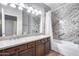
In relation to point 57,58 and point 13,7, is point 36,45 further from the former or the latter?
point 13,7

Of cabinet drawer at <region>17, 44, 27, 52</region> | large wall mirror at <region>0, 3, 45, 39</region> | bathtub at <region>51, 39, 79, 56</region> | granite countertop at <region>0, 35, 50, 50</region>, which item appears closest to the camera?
granite countertop at <region>0, 35, 50, 50</region>

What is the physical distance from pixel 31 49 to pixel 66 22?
928mm

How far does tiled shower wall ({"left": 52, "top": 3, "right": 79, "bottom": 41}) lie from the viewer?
6.11 feet

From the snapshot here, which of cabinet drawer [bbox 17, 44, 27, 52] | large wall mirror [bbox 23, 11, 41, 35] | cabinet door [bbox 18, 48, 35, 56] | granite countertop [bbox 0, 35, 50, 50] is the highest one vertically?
large wall mirror [bbox 23, 11, 41, 35]

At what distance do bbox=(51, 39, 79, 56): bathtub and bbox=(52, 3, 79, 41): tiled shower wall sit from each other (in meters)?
0.10

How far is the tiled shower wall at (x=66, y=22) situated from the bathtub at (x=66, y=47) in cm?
10

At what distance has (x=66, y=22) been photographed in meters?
A: 1.93

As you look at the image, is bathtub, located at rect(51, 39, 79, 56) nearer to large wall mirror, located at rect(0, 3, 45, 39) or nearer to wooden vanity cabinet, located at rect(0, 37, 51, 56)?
wooden vanity cabinet, located at rect(0, 37, 51, 56)

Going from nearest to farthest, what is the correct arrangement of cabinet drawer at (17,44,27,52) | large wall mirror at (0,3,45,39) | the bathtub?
cabinet drawer at (17,44,27,52)
large wall mirror at (0,3,45,39)
the bathtub

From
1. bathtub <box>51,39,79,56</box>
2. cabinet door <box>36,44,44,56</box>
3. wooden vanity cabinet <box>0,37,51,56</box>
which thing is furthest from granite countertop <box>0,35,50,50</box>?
bathtub <box>51,39,79,56</box>

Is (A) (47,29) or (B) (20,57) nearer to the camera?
(B) (20,57)

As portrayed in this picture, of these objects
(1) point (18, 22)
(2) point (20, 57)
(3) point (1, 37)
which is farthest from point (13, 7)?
(2) point (20, 57)

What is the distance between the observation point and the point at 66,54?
6.49ft

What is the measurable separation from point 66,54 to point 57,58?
219 millimetres
